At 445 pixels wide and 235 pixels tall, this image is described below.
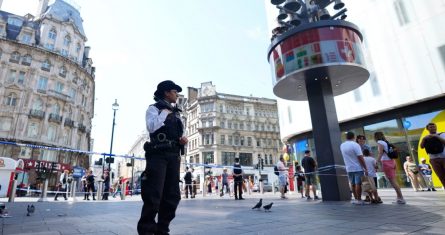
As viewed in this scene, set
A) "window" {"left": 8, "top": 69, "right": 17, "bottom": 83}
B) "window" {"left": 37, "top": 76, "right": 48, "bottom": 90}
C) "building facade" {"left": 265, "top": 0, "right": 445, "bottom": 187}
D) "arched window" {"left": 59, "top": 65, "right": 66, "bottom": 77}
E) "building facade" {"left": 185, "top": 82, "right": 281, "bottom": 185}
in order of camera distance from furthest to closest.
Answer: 1. "building facade" {"left": 185, "top": 82, "right": 281, "bottom": 185}
2. "arched window" {"left": 59, "top": 65, "right": 66, "bottom": 77}
3. "window" {"left": 37, "top": 76, "right": 48, "bottom": 90}
4. "window" {"left": 8, "top": 69, "right": 17, "bottom": 83}
5. "building facade" {"left": 265, "top": 0, "right": 445, "bottom": 187}

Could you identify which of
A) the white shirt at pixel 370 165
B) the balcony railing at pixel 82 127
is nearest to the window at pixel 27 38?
the balcony railing at pixel 82 127

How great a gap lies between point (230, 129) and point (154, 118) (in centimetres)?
4720

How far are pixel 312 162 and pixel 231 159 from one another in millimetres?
39391

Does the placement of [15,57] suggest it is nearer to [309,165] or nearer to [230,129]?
[230,129]

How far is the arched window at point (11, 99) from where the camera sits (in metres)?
32.3

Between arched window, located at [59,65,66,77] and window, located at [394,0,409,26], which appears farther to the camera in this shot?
arched window, located at [59,65,66,77]

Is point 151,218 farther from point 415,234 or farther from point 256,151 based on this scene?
point 256,151

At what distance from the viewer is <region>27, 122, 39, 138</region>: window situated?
32.3 m

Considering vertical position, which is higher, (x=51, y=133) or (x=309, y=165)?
(x=51, y=133)

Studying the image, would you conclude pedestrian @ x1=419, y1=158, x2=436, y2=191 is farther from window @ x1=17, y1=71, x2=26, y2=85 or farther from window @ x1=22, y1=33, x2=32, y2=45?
window @ x1=22, y1=33, x2=32, y2=45

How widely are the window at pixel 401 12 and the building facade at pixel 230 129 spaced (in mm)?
35432

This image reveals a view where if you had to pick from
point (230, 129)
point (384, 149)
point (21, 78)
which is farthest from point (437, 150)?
point (230, 129)

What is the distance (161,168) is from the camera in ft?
9.89

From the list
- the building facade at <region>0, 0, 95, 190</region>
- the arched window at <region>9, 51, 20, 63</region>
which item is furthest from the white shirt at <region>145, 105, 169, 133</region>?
the arched window at <region>9, 51, 20, 63</region>
